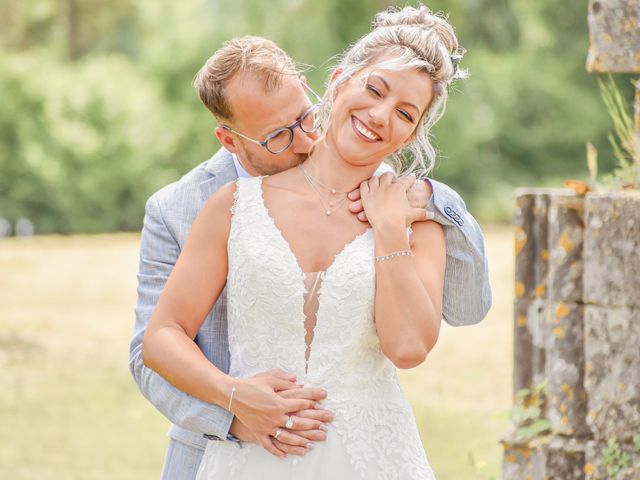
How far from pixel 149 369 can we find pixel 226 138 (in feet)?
1.80

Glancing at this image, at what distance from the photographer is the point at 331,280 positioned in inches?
91.2

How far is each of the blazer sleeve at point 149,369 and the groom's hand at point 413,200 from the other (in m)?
0.49

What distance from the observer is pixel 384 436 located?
2406mm

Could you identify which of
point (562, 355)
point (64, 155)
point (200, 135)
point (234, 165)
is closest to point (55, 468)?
point (562, 355)

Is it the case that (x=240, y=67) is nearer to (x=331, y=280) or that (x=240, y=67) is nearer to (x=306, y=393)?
(x=331, y=280)

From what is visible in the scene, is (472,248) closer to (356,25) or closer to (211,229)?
(211,229)

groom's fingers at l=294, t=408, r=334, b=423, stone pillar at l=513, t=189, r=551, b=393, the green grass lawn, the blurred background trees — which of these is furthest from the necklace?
the blurred background trees

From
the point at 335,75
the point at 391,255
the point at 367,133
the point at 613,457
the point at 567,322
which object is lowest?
the point at 613,457

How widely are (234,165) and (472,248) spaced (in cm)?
66

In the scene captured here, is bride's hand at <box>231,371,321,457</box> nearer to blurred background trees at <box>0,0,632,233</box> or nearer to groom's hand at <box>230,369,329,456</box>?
groom's hand at <box>230,369,329,456</box>

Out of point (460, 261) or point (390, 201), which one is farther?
point (460, 261)

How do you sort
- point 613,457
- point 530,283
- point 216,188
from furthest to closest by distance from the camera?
point 530,283
point 613,457
point 216,188

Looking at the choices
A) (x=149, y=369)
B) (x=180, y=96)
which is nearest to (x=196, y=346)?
(x=149, y=369)

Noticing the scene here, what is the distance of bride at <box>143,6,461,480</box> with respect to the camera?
233 centimetres
